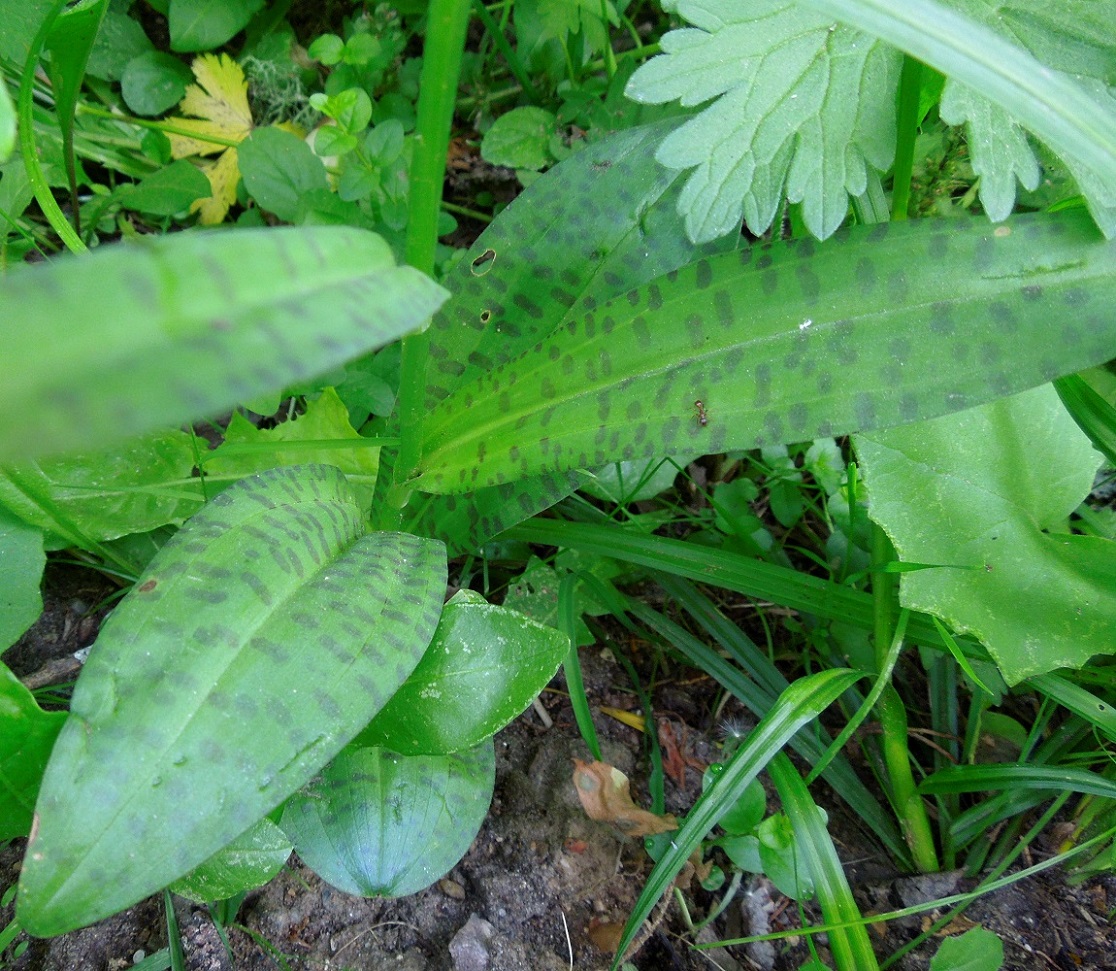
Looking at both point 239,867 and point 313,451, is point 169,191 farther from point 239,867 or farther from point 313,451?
point 239,867

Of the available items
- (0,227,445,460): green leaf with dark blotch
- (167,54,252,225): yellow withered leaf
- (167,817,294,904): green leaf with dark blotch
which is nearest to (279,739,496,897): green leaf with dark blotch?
(167,817,294,904): green leaf with dark blotch

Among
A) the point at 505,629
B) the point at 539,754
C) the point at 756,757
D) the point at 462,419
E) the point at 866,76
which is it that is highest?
the point at 866,76

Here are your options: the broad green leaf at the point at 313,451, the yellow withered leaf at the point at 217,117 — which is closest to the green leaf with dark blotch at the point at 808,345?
the broad green leaf at the point at 313,451

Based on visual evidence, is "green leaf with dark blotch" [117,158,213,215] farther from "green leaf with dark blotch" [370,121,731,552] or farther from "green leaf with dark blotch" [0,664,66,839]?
"green leaf with dark blotch" [0,664,66,839]

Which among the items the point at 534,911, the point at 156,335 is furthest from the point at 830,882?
the point at 156,335

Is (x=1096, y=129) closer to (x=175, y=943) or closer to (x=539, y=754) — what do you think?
(x=539, y=754)

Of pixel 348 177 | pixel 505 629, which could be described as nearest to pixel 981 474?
pixel 505 629
